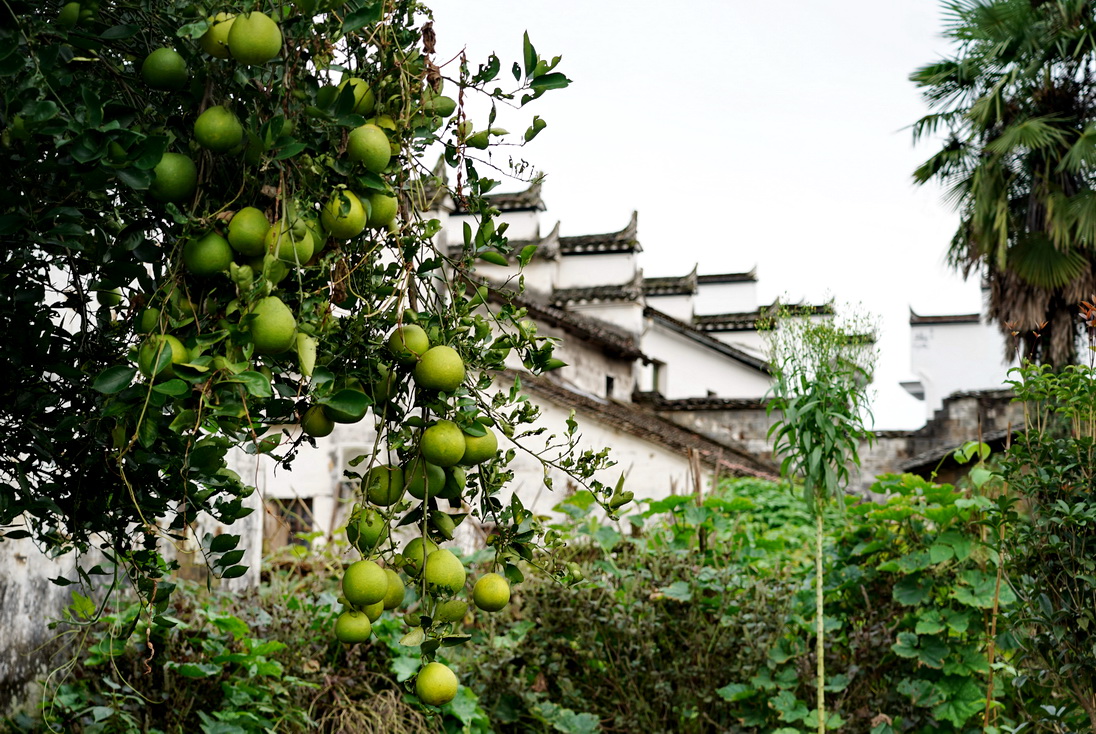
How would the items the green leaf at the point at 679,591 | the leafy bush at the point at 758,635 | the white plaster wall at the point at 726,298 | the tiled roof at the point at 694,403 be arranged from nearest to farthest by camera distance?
the leafy bush at the point at 758,635, the green leaf at the point at 679,591, the tiled roof at the point at 694,403, the white plaster wall at the point at 726,298

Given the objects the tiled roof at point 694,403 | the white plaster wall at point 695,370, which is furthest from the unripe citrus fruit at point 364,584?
the white plaster wall at point 695,370

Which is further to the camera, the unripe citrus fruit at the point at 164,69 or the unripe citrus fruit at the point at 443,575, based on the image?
the unripe citrus fruit at the point at 443,575

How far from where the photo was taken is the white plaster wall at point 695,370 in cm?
2016

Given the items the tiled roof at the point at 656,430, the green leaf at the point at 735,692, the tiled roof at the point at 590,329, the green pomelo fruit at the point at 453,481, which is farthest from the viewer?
the tiled roof at the point at 590,329

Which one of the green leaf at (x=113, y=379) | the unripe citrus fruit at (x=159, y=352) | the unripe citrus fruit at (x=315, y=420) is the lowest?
the unripe citrus fruit at (x=315, y=420)

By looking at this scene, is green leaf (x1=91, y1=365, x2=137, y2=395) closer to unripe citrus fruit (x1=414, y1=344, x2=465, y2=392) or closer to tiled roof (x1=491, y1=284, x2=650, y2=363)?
unripe citrus fruit (x1=414, y1=344, x2=465, y2=392)

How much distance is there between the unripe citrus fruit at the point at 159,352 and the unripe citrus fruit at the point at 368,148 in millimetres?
287

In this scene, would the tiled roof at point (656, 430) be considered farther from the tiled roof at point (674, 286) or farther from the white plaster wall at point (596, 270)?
the tiled roof at point (674, 286)

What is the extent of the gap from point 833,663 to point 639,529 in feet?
A: 4.42

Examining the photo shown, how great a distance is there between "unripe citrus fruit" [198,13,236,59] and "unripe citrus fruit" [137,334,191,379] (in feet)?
0.99

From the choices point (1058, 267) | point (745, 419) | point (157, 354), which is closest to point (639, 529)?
point (157, 354)

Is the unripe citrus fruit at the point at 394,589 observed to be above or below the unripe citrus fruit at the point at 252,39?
below

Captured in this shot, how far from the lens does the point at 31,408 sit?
149cm

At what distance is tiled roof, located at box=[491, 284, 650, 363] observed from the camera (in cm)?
1591
